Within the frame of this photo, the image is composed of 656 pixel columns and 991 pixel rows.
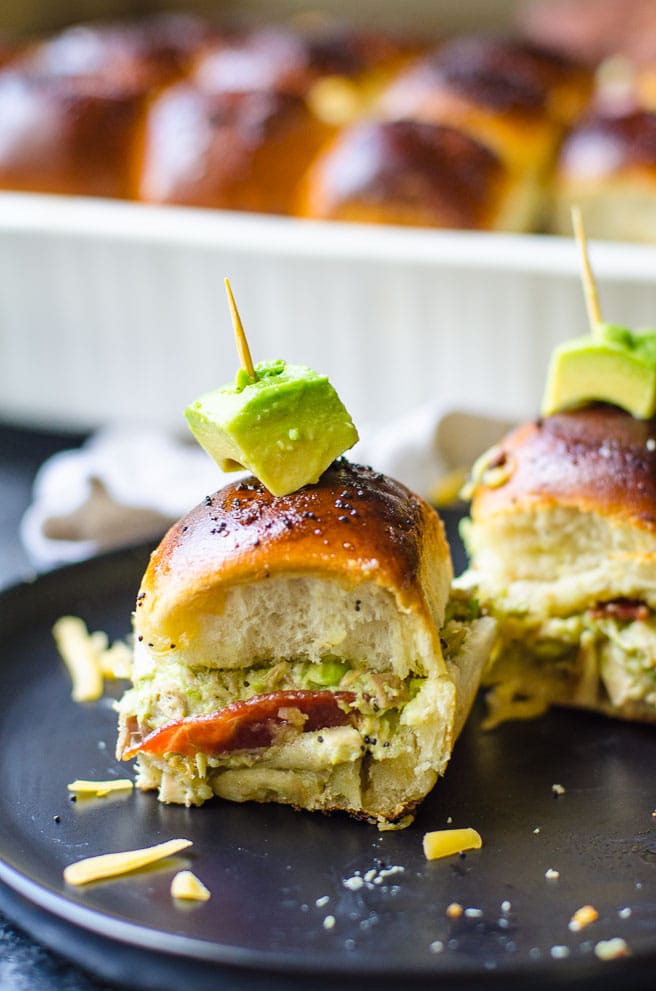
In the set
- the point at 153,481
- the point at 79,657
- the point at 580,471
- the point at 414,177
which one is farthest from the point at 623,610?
the point at 414,177

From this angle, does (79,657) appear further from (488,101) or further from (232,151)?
(488,101)

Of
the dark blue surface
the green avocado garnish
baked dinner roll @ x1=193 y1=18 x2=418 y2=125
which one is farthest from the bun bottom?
baked dinner roll @ x1=193 y1=18 x2=418 y2=125

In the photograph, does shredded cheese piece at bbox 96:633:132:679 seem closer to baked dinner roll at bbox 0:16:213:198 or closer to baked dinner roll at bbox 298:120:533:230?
baked dinner roll at bbox 298:120:533:230

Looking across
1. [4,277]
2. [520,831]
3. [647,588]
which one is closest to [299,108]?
[4,277]

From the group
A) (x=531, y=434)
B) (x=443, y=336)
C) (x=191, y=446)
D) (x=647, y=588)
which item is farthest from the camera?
(x=191, y=446)

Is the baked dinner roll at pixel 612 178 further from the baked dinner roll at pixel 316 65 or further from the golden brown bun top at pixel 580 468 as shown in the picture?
the golden brown bun top at pixel 580 468

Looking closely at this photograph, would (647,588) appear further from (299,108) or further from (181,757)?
(299,108)
